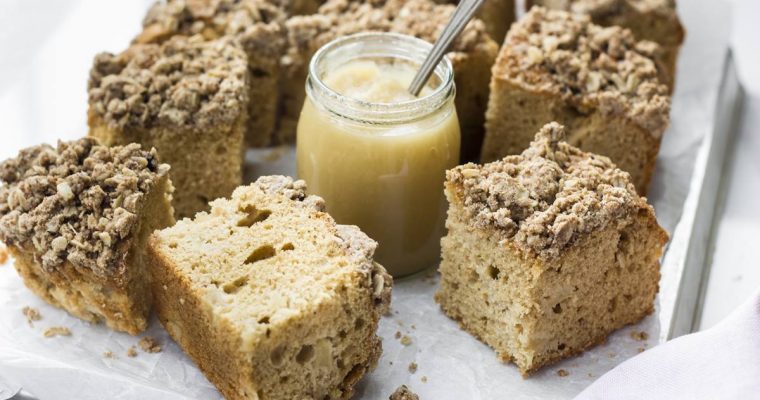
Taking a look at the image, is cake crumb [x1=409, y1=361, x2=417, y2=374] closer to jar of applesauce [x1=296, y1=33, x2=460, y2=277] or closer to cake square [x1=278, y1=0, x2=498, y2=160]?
jar of applesauce [x1=296, y1=33, x2=460, y2=277]

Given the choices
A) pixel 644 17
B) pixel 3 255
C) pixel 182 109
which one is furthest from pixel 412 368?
pixel 644 17

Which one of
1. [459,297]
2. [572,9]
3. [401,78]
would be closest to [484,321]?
[459,297]

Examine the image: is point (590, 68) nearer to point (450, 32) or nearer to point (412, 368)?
point (450, 32)

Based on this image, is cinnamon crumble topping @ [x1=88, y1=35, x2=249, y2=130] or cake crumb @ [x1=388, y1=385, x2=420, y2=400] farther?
cinnamon crumble topping @ [x1=88, y1=35, x2=249, y2=130]

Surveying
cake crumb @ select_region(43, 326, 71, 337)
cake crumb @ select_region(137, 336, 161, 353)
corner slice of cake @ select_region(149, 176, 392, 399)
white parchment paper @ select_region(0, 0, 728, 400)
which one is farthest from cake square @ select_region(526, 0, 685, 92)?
cake crumb @ select_region(43, 326, 71, 337)

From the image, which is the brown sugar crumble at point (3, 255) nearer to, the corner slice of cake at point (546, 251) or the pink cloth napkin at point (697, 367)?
the corner slice of cake at point (546, 251)

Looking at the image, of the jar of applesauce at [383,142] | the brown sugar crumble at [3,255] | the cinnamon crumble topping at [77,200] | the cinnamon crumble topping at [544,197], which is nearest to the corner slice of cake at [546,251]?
the cinnamon crumble topping at [544,197]
